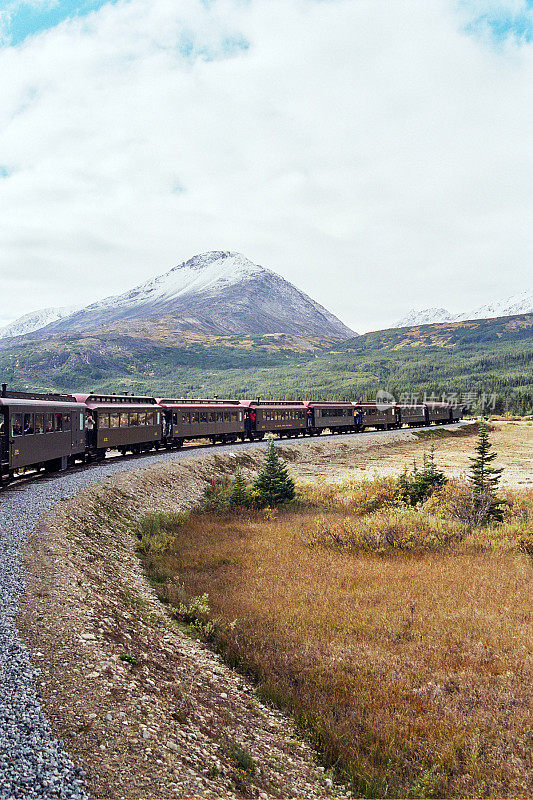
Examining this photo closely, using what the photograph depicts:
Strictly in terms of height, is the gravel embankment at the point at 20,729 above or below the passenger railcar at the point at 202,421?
below

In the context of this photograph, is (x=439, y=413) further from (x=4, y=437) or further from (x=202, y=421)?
(x=4, y=437)

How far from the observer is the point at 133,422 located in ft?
111

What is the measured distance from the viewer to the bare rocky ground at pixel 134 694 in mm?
5609

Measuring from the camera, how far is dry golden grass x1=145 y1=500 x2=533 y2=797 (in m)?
6.96

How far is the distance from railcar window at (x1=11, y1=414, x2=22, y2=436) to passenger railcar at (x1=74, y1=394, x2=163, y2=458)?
8.19 meters

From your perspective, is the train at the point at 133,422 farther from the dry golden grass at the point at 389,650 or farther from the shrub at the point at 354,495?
the shrub at the point at 354,495

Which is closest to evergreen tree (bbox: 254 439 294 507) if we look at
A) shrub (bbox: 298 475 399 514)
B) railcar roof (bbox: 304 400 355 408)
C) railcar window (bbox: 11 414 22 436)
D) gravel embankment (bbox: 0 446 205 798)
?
shrub (bbox: 298 475 399 514)

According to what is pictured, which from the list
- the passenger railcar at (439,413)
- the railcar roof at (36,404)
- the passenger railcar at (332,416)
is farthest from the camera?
the passenger railcar at (439,413)

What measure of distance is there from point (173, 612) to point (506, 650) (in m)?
7.61

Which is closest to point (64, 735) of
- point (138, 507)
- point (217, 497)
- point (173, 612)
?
point (173, 612)

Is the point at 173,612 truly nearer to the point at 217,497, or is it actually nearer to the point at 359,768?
the point at 359,768

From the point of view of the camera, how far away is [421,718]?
25.5ft

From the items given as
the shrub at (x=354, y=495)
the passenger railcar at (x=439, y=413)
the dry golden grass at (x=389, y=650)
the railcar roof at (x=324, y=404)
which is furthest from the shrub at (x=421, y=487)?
the passenger railcar at (x=439, y=413)

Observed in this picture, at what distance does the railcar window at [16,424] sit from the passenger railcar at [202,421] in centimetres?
1805
